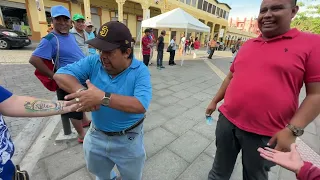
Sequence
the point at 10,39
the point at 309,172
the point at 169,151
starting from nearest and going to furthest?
the point at 309,172
the point at 169,151
the point at 10,39

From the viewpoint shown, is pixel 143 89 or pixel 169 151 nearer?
pixel 143 89

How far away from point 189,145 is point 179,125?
61cm

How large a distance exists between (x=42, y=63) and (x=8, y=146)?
1317 millimetres

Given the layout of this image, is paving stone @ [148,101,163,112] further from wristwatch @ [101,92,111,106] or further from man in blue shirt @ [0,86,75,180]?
wristwatch @ [101,92,111,106]

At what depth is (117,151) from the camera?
1.40 m

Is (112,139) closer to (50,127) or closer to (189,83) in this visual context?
(50,127)

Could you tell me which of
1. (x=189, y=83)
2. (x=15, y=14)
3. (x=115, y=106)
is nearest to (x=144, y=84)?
(x=115, y=106)

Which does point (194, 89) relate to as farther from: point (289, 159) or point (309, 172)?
point (309, 172)

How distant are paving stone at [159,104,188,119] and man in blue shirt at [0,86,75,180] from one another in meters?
2.56

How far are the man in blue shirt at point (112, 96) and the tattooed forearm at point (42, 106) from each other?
16cm

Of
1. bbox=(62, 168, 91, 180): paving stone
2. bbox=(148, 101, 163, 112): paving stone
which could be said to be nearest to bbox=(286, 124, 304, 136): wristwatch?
bbox=(62, 168, 91, 180): paving stone

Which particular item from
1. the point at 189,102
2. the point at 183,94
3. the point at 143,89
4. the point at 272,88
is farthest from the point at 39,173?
the point at 183,94

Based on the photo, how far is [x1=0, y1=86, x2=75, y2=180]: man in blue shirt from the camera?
0.94 m

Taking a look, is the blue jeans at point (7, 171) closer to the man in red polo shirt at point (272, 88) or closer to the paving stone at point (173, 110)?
the man in red polo shirt at point (272, 88)
